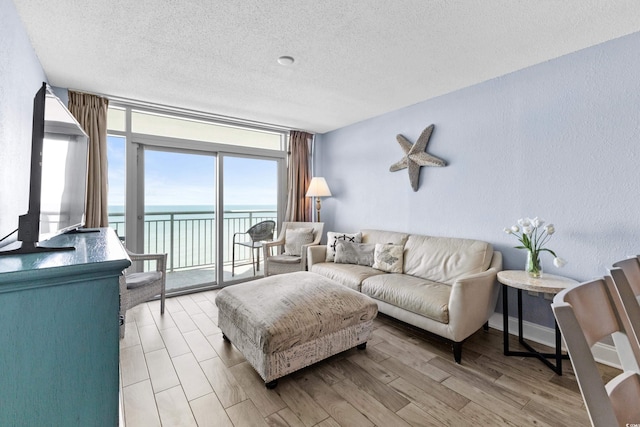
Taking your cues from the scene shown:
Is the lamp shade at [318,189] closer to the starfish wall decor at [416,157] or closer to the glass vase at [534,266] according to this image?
the starfish wall decor at [416,157]

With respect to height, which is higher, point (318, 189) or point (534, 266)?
point (318, 189)

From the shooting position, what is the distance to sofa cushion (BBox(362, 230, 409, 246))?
3389mm

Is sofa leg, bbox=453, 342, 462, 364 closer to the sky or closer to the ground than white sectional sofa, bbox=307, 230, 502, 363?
closer to the ground

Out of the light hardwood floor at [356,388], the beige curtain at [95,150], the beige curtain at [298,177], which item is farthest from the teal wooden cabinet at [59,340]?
the beige curtain at [298,177]

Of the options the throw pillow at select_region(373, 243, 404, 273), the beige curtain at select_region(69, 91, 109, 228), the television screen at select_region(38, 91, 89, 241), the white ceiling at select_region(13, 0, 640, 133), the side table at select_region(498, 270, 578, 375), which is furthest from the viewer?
the throw pillow at select_region(373, 243, 404, 273)

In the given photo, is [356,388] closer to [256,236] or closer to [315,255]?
[315,255]

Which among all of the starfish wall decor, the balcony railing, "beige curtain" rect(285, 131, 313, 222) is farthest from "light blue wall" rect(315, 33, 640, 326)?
the balcony railing

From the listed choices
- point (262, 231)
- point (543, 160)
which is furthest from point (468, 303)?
point (262, 231)

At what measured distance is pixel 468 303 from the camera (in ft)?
7.02

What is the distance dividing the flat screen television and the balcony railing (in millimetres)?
2100

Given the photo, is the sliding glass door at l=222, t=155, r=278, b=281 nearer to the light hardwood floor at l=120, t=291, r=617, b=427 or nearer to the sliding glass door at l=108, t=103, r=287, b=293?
the sliding glass door at l=108, t=103, r=287, b=293

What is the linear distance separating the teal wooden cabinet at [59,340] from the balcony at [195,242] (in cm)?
310

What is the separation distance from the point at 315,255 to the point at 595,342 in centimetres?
311

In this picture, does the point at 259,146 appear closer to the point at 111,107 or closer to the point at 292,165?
the point at 292,165
